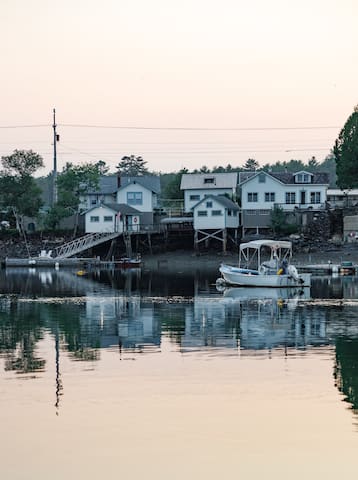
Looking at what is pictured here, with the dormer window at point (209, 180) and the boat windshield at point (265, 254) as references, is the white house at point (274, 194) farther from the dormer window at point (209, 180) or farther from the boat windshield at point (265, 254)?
the dormer window at point (209, 180)

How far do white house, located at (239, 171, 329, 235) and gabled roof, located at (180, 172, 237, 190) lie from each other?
6133mm

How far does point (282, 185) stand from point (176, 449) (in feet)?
265

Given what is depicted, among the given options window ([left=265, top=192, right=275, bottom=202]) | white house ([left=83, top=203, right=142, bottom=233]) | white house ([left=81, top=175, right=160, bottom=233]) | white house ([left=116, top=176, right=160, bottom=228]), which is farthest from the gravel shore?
window ([left=265, top=192, right=275, bottom=202])

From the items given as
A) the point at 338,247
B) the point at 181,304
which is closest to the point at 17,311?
the point at 181,304

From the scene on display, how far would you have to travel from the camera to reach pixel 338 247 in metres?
91.0

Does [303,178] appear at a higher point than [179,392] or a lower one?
higher

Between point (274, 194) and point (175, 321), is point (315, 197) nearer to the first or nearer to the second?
point (274, 194)

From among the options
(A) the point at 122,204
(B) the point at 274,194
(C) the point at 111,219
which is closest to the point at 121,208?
(C) the point at 111,219

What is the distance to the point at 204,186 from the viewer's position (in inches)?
4154

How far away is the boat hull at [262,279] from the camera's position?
6406cm

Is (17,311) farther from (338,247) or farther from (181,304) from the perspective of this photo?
(338,247)

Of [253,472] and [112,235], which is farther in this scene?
[112,235]

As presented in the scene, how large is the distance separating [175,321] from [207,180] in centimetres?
6418

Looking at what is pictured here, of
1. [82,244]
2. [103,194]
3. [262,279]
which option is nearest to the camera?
[262,279]
